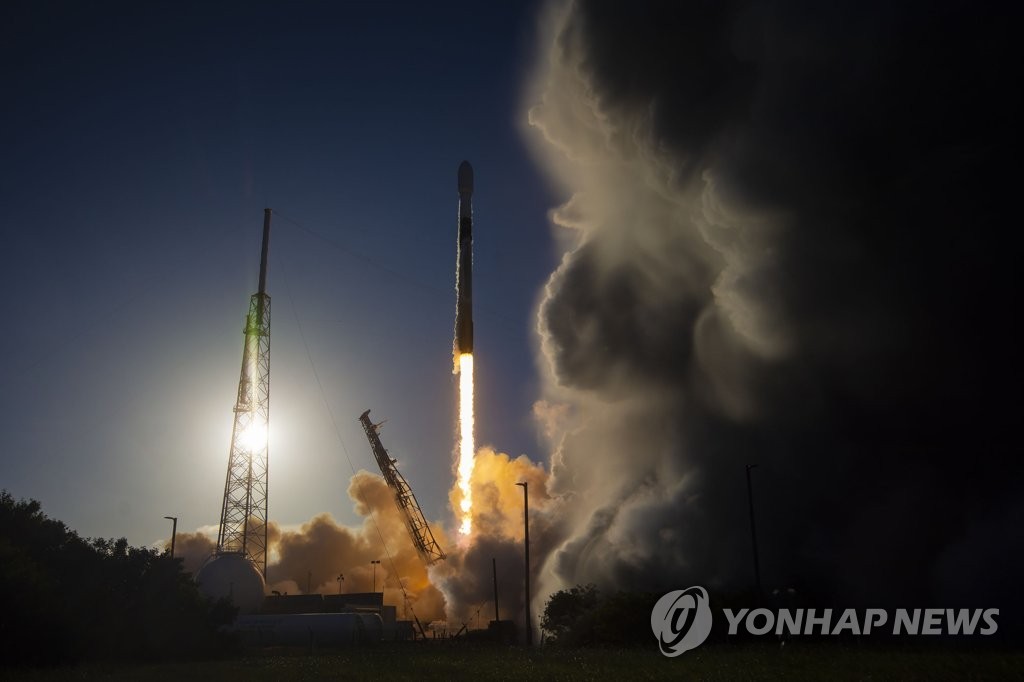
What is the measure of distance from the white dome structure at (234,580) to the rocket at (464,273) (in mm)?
32791

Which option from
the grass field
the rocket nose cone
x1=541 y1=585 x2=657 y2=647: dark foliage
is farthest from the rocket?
the grass field

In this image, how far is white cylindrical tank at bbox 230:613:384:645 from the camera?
81.2 metres

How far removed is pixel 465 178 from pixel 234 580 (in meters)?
52.3

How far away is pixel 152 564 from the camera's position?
6638 cm

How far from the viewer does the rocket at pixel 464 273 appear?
90688mm

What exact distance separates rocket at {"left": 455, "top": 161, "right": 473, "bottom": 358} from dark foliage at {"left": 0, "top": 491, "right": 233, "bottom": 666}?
120 feet

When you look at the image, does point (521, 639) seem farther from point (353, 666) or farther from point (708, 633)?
point (353, 666)

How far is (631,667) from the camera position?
132 feet

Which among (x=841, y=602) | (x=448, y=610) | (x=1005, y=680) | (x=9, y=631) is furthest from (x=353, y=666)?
(x=448, y=610)

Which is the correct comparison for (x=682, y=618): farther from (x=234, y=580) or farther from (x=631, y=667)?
(x=234, y=580)

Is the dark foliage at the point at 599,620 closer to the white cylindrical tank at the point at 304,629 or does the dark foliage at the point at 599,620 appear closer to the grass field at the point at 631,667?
the grass field at the point at 631,667

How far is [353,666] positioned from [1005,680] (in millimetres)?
32819

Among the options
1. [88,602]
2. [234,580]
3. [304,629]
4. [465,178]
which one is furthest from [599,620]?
[465,178]

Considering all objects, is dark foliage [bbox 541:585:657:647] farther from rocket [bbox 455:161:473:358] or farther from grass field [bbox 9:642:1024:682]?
rocket [bbox 455:161:473:358]
